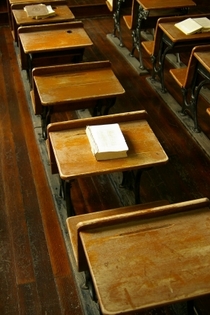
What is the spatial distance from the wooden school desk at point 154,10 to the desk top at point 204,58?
1.03 metres

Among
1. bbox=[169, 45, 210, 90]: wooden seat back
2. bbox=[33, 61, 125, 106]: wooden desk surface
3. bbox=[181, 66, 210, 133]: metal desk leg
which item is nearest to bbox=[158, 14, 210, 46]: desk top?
bbox=[169, 45, 210, 90]: wooden seat back

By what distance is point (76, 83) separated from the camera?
9.60ft

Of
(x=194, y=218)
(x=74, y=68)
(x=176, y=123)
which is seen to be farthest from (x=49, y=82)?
(x=194, y=218)

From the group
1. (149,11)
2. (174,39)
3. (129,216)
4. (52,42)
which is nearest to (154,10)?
(149,11)

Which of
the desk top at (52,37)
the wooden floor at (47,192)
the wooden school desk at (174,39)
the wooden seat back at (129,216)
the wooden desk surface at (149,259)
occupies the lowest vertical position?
the wooden floor at (47,192)

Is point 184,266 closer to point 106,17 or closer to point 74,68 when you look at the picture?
point 74,68

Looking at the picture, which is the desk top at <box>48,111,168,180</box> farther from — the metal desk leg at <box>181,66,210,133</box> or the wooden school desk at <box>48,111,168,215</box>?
the metal desk leg at <box>181,66,210,133</box>

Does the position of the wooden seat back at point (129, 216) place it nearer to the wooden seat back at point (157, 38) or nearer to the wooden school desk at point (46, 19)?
the wooden seat back at point (157, 38)

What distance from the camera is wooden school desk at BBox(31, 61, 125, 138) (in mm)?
2781

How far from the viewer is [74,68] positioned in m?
3.04

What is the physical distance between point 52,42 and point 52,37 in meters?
0.10

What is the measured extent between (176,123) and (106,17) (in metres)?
2.77

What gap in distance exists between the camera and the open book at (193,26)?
142 inches

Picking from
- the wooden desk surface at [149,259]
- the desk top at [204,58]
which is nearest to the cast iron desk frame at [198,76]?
the desk top at [204,58]
